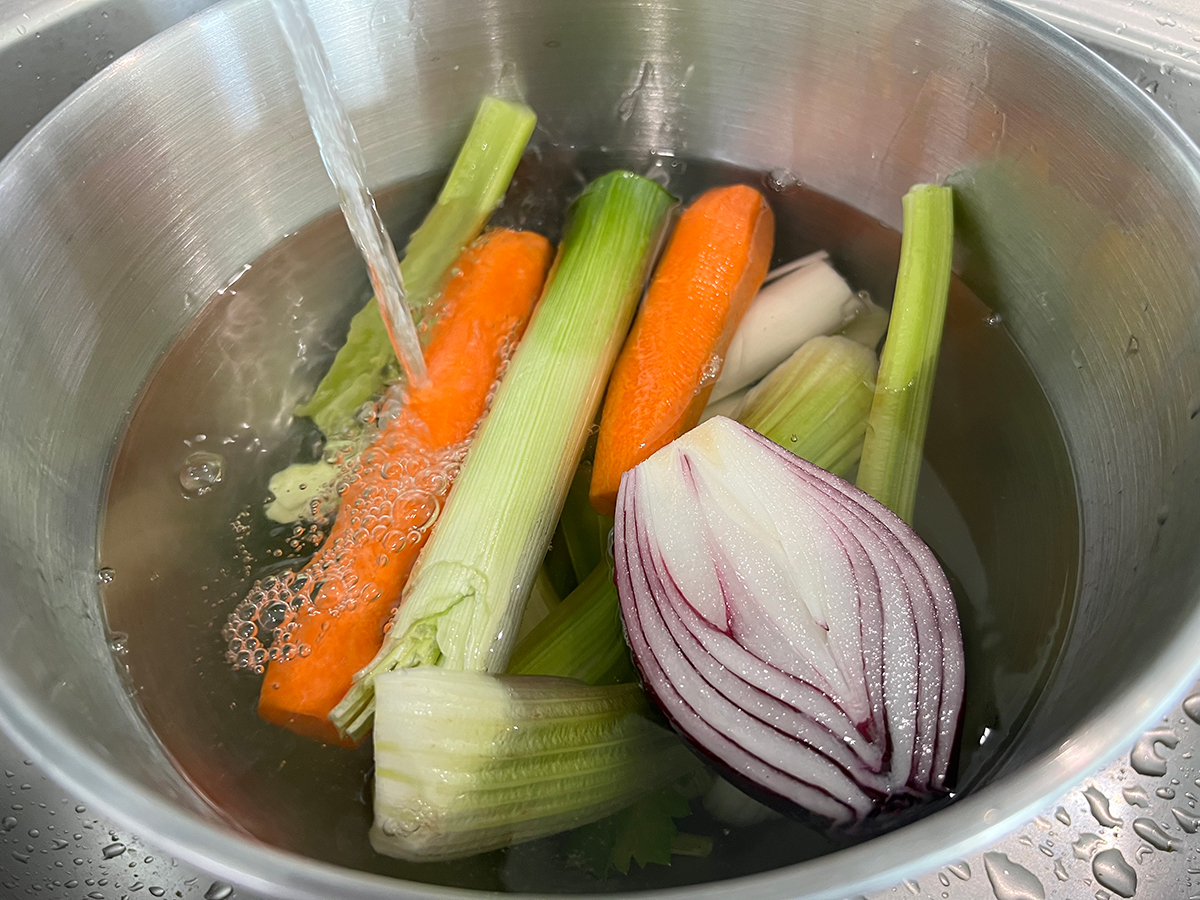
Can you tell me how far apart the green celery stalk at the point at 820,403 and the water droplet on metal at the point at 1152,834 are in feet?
1.05

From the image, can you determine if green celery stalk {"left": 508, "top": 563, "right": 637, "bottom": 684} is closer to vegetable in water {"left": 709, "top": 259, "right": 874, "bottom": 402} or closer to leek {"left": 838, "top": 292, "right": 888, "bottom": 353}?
vegetable in water {"left": 709, "top": 259, "right": 874, "bottom": 402}

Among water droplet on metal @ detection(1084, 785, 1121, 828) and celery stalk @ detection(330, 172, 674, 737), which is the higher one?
celery stalk @ detection(330, 172, 674, 737)

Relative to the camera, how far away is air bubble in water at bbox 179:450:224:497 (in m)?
0.80

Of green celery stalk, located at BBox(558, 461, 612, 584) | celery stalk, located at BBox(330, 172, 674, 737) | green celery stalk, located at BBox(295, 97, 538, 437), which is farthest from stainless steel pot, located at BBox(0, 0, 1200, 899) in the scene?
green celery stalk, located at BBox(558, 461, 612, 584)

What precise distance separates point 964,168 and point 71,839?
3.00 feet

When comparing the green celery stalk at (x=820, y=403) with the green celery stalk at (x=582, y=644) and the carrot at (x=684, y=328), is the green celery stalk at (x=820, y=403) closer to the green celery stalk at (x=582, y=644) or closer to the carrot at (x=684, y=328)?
the carrot at (x=684, y=328)

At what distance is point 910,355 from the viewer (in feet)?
2.59

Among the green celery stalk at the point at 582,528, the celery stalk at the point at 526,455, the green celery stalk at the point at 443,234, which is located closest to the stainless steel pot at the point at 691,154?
the green celery stalk at the point at 443,234

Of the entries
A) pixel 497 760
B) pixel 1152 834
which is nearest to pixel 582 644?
pixel 497 760

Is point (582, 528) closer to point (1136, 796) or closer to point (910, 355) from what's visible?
point (910, 355)

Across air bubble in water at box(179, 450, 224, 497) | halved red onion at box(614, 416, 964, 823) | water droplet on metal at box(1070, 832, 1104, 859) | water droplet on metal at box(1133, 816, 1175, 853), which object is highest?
halved red onion at box(614, 416, 964, 823)

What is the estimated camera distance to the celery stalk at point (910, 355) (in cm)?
73

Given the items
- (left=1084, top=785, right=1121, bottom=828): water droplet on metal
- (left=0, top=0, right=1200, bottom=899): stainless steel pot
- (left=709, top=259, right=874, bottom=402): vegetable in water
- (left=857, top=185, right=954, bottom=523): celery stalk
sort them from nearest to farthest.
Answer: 1. (left=0, top=0, right=1200, bottom=899): stainless steel pot
2. (left=1084, top=785, right=1121, bottom=828): water droplet on metal
3. (left=857, top=185, right=954, bottom=523): celery stalk
4. (left=709, top=259, right=874, bottom=402): vegetable in water

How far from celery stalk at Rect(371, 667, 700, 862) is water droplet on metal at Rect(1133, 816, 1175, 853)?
11.3 inches
